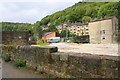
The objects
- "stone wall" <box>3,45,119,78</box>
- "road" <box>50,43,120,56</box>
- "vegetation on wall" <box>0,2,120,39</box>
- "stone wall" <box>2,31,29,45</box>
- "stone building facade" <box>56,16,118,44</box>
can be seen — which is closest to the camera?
"stone wall" <box>3,45,119,78</box>

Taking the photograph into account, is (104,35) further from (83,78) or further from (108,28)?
(83,78)

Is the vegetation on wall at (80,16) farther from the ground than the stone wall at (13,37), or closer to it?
farther from the ground

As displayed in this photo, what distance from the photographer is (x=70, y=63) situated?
132 inches

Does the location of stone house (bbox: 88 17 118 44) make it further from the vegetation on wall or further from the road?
the road

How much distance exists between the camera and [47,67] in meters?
4.13

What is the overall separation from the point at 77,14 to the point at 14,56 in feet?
393

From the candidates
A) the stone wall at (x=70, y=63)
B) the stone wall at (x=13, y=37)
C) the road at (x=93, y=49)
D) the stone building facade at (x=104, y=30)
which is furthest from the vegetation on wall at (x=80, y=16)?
the stone wall at (x=70, y=63)

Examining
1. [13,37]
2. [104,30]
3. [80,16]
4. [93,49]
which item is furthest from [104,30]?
[80,16]

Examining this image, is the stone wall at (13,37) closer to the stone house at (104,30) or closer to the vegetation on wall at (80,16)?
the vegetation on wall at (80,16)

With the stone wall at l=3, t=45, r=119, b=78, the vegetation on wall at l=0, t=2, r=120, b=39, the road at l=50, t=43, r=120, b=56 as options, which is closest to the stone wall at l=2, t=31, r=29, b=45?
the road at l=50, t=43, r=120, b=56

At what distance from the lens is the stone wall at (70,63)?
2551 millimetres

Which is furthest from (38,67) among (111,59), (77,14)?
(77,14)

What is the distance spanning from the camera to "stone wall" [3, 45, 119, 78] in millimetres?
2551

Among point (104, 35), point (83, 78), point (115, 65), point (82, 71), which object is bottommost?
point (83, 78)
